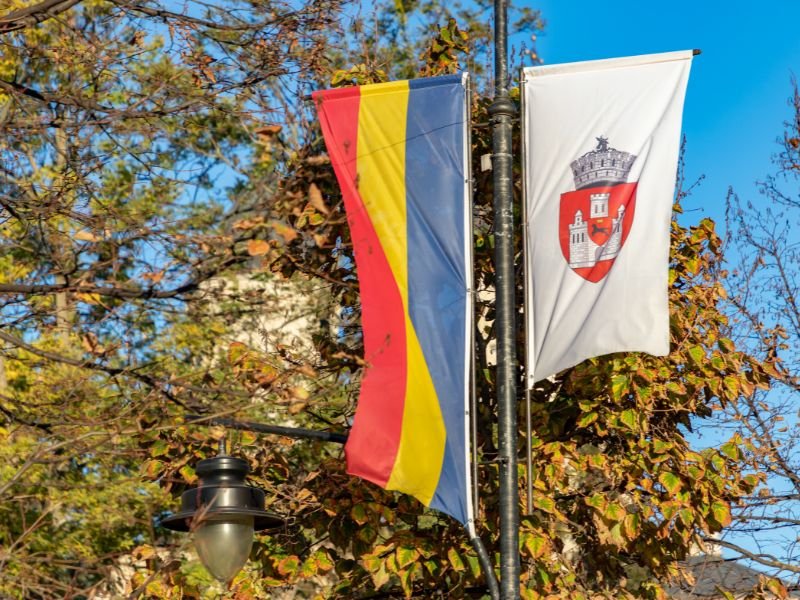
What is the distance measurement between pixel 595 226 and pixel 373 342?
1.75 metres

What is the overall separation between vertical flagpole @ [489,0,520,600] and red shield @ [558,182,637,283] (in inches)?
16.5

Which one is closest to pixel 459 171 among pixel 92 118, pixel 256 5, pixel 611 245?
pixel 611 245

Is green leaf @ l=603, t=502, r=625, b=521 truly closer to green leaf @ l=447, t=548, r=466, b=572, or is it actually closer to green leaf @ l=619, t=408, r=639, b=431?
green leaf @ l=619, t=408, r=639, b=431

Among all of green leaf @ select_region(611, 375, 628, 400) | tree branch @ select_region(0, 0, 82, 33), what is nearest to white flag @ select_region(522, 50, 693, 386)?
green leaf @ select_region(611, 375, 628, 400)

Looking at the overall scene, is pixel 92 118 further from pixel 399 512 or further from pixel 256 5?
pixel 399 512

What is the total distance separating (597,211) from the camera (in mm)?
9328

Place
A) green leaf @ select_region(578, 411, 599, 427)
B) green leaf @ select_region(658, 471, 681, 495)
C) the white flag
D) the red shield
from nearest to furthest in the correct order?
the white flag, the red shield, green leaf @ select_region(658, 471, 681, 495), green leaf @ select_region(578, 411, 599, 427)

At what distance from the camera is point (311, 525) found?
10.9 meters

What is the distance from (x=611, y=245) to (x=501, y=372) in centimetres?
119

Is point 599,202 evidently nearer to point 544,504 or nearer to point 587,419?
point 587,419

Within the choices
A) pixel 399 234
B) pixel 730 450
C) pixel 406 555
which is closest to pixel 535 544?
pixel 406 555

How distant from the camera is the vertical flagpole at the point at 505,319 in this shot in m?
8.63

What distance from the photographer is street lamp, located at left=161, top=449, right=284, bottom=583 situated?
837cm

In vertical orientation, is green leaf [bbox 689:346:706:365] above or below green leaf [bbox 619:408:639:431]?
above
